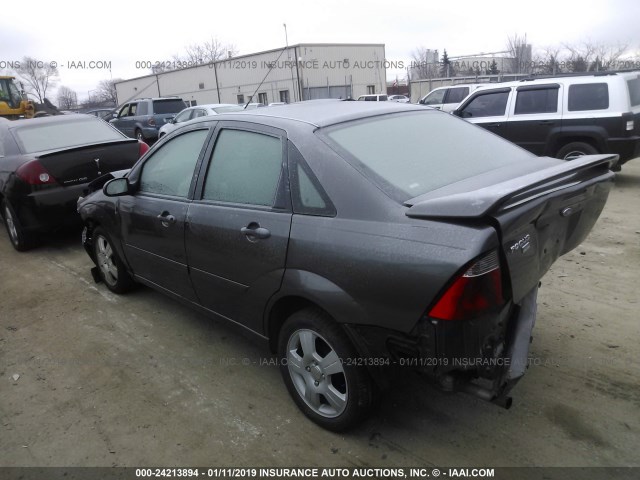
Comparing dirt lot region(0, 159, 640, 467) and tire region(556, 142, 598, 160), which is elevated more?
tire region(556, 142, 598, 160)

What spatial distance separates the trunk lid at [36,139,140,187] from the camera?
5.85 metres

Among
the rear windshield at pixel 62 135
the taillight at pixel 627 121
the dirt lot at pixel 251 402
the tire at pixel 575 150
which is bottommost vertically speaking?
the dirt lot at pixel 251 402

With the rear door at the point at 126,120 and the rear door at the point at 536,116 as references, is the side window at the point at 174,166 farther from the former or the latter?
the rear door at the point at 126,120

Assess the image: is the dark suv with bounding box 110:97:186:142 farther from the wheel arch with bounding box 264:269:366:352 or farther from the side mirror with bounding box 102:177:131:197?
the wheel arch with bounding box 264:269:366:352

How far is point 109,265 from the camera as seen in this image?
183 inches

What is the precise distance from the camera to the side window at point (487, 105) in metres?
9.04

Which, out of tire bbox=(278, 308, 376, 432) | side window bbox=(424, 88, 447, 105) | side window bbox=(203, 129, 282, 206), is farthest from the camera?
side window bbox=(424, 88, 447, 105)

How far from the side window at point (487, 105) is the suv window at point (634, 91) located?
1.91 metres

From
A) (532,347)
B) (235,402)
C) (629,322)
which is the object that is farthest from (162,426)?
(629,322)

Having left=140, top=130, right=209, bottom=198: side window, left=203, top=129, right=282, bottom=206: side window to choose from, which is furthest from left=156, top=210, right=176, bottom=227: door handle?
left=203, top=129, right=282, bottom=206: side window

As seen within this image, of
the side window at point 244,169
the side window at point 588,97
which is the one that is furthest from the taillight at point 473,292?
the side window at point 588,97

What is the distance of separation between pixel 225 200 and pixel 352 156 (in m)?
0.94

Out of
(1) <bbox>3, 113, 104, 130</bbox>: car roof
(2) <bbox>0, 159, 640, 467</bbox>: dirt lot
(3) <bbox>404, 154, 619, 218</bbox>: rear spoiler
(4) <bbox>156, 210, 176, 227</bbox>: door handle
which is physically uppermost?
(1) <bbox>3, 113, 104, 130</bbox>: car roof

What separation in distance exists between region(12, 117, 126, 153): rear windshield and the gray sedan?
11.7ft
